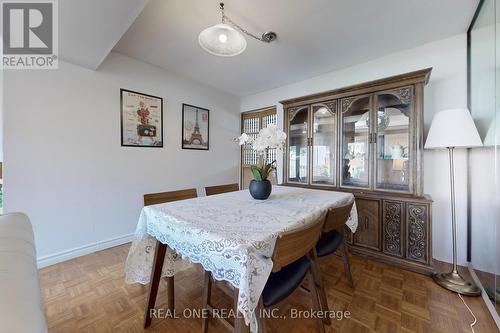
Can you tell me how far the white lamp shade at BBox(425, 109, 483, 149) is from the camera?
5.61 feet

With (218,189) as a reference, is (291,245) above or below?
below

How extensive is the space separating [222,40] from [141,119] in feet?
5.81

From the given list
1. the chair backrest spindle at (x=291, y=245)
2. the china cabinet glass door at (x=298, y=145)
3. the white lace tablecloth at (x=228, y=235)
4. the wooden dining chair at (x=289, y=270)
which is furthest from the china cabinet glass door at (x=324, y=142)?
the chair backrest spindle at (x=291, y=245)

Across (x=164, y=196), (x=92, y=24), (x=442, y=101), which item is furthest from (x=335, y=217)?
(x=92, y=24)

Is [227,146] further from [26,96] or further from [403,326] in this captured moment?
[403,326]

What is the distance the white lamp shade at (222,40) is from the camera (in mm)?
1522

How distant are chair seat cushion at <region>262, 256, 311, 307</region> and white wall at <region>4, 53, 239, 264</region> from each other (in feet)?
7.76

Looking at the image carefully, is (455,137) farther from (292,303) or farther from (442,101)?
(292,303)

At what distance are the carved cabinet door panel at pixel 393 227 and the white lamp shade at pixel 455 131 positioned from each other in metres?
0.70

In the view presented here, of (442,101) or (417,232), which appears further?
(442,101)

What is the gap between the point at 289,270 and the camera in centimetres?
122

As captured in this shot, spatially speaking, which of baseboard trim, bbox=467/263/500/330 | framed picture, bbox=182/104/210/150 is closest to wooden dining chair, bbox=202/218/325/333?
baseboard trim, bbox=467/263/500/330

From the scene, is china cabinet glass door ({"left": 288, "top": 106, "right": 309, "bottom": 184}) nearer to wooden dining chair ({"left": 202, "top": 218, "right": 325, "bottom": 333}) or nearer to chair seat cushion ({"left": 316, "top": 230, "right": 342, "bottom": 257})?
chair seat cushion ({"left": 316, "top": 230, "right": 342, "bottom": 257})

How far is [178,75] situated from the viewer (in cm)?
315
